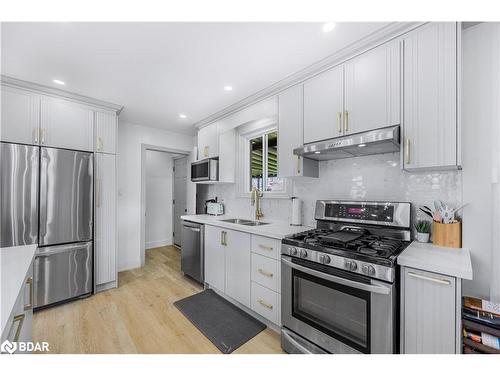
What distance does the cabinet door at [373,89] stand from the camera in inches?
59.7

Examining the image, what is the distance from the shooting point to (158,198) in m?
4.97

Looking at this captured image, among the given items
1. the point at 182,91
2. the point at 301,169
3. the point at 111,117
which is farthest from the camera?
the point at 111,117

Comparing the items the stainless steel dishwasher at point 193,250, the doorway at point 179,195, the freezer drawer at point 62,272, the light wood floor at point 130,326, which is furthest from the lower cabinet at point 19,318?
the doorway at point 179,195

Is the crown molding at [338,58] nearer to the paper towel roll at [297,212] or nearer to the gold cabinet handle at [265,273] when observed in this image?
the paper towel roll at [297,212]

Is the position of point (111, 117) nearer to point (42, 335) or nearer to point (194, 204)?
point (194, 204)

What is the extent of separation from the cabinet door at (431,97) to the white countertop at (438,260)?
1.83 feet

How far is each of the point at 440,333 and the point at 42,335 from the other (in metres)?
3.04

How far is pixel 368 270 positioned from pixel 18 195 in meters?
3.26

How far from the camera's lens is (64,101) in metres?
2.52

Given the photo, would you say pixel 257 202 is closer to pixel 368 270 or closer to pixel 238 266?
pixel 238 266

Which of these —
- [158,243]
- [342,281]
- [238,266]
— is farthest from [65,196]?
[342,281]

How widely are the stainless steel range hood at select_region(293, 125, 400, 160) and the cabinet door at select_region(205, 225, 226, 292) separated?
1423 mm

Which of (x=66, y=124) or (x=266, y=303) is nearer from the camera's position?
(x=266, y=303)
